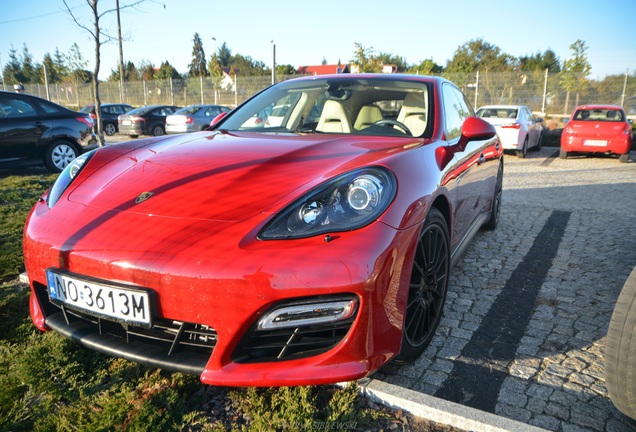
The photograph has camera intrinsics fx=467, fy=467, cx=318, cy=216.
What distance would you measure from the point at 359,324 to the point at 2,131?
7.81 m

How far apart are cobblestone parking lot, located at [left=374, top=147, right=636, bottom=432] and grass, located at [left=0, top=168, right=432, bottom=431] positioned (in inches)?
15.7

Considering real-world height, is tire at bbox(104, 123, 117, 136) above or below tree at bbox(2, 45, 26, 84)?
below

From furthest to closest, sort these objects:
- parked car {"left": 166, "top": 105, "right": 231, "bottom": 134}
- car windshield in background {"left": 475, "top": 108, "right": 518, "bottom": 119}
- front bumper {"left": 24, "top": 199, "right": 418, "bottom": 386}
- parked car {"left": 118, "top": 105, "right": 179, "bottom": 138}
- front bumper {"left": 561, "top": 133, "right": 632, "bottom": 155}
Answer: parked car {"left": 118, "top": 105, "right": 179, "bottom": 138}, parked car {"left": 166, "top": 105, "right": 231, "bottom": 134}, car windshield in background {"left": 475, "top": 108, "right": 518, "bottom": 119}, front bumper {"left": 561, "top": 133, "right": 632, "bottom": 155}, front bumper {"left": 24, "top": 199, "right": 418, "bottom": 386}

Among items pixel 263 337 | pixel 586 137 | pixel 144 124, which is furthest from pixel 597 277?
pixel 144 124

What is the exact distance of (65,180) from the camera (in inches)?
99.5

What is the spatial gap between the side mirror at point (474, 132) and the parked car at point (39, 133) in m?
7.34

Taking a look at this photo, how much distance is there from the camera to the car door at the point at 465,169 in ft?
9.45

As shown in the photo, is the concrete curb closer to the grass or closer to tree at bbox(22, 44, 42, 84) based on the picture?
the grass

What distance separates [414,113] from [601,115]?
10.7 meters

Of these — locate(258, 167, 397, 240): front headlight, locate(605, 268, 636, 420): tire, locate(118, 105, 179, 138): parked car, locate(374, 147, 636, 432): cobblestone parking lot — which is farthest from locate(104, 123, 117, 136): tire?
locate(605, 268, 636, 420): tire

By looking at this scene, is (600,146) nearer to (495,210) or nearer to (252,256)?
(495,210)

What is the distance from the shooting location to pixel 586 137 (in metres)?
11.1

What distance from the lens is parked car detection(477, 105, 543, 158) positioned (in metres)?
11.6

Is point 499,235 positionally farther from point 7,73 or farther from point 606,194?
point 7,73
